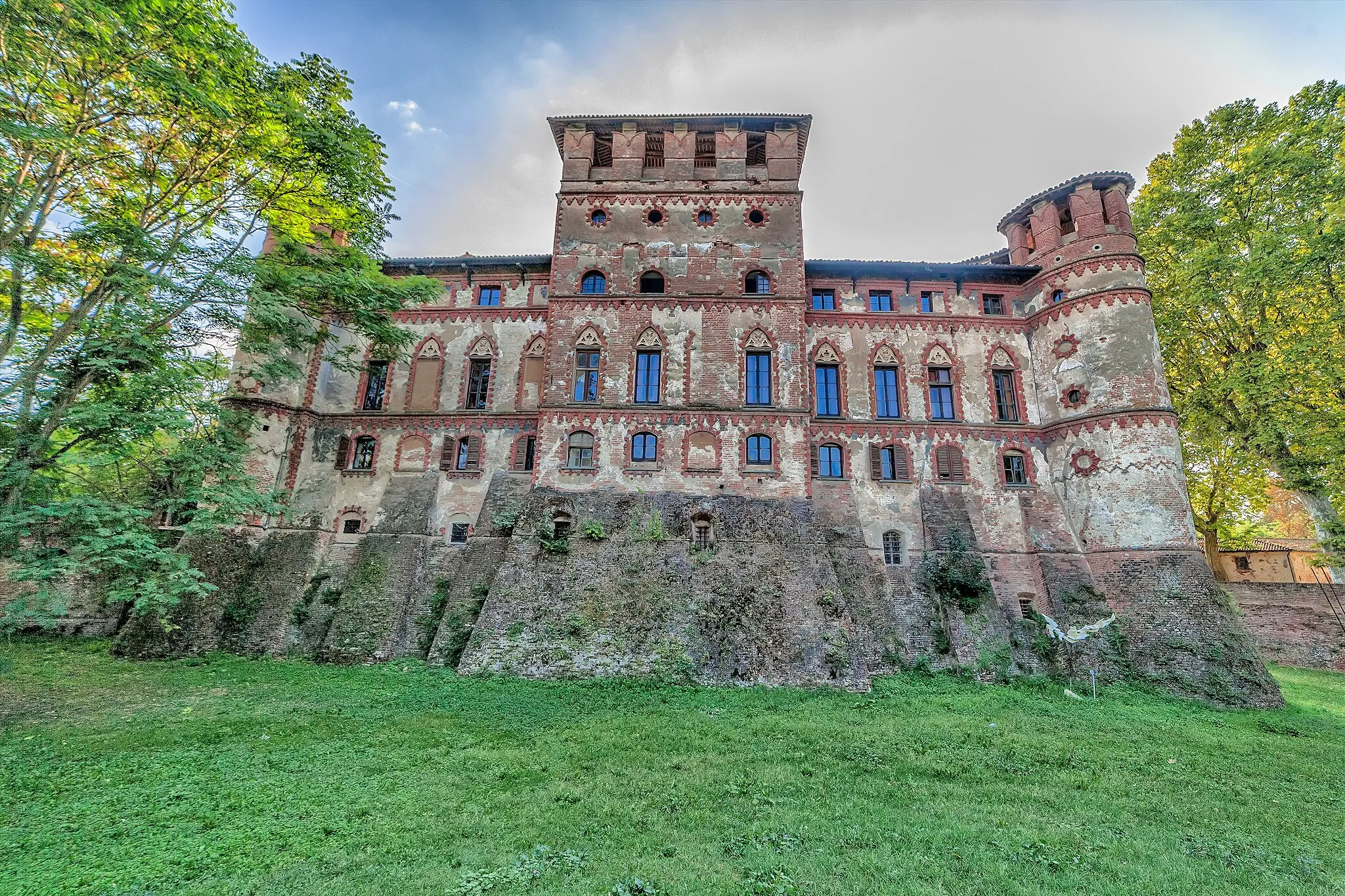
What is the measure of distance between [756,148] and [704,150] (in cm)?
231

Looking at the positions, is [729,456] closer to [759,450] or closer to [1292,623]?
[759,450]

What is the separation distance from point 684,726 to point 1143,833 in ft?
26.6

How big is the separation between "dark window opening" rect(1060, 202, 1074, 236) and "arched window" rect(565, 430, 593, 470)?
73.9ft

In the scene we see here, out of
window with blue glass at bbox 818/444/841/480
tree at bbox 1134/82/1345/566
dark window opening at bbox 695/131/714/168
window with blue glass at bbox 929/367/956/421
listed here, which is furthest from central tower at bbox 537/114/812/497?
tree at bbox 1134/82/1345/566

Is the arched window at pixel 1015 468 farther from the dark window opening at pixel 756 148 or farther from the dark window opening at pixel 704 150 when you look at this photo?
the dark window opening at pixel 704 150

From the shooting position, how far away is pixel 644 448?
67.1 ft

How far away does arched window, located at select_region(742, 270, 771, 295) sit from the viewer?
72.4ft

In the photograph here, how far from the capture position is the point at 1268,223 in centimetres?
2048

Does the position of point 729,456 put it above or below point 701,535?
above

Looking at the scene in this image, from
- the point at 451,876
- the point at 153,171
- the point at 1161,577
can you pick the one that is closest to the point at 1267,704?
the point at 1161,577

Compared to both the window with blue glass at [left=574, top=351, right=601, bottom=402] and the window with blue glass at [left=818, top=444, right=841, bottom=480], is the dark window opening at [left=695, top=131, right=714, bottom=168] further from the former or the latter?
the window with blue glass at [left=818, top=444, right=841, bottom=480]

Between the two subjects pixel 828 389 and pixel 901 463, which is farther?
pixel 828 389

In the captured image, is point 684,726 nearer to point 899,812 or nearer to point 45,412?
point 899,812

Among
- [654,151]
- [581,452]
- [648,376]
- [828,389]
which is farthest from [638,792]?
[654,151]
